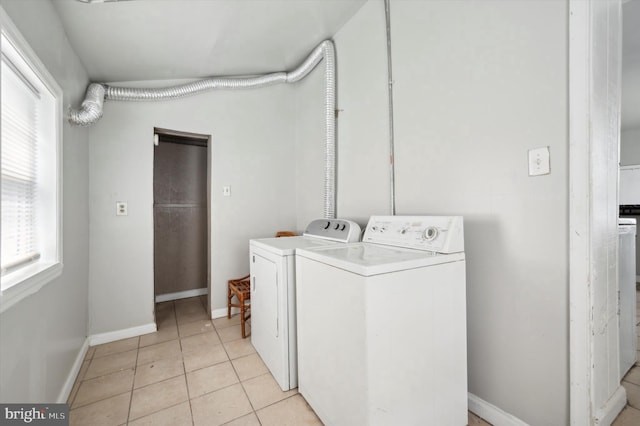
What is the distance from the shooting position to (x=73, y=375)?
182cm

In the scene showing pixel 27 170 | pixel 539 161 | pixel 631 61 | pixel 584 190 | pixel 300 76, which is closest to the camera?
pixel 584 190

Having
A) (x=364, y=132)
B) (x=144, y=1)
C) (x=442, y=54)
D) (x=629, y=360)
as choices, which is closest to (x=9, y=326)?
(x=144, y=1)

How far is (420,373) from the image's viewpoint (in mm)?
1218

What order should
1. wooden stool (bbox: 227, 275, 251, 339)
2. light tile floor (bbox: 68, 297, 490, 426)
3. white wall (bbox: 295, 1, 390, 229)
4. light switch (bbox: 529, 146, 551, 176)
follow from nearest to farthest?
light switch (bbox: 529, 146, 551, 176)
light tile floor (bbox: 68, 297, 490, 426)
white wall (bbox: 295, 1, 390, 229)
wooden stool (bbox: 227, 275, 251, 339)

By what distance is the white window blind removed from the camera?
1166 mm

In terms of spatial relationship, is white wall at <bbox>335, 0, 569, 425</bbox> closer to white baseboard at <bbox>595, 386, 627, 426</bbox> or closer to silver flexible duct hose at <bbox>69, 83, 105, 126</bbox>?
white baseboard at <bbox>595, 386, 627, 426</bbox>

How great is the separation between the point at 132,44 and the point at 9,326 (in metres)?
1.95

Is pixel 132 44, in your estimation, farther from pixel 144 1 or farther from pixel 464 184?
pixel 464 184

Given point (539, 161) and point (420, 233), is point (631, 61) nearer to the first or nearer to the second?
point (539, 161)

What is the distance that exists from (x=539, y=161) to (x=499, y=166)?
0.17 metres

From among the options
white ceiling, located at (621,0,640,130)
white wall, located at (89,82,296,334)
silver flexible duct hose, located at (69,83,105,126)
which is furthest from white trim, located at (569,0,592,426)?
silver flexible duct hose, located at (69,83,105,126)

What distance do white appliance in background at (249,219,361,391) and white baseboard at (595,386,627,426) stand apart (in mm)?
1456

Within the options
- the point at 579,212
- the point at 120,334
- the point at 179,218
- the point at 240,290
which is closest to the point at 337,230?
the point at 240,290

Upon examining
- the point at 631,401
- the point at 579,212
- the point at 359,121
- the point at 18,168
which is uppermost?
the point at 359,121
